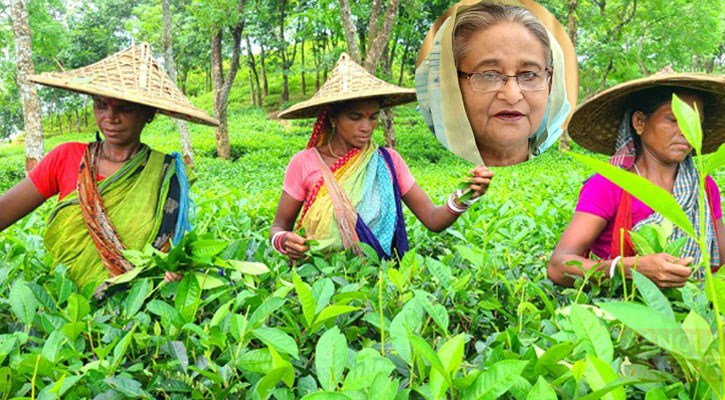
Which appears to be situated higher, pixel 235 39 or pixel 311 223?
pixel 235 39

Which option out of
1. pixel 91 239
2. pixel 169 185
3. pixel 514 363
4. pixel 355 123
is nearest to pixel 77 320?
pixel 91 239

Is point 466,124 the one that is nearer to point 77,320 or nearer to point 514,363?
point 514,363

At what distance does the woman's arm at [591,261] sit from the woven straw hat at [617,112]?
0.29 meters

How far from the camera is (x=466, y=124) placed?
883mm

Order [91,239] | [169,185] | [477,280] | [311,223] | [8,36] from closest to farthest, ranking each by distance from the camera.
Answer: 1. [477,280]
2. [91,239]
3. [169,185]
4. [311,223]
5. [8,36]

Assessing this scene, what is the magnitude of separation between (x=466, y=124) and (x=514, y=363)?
392 mm

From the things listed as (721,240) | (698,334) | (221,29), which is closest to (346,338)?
(698,334)

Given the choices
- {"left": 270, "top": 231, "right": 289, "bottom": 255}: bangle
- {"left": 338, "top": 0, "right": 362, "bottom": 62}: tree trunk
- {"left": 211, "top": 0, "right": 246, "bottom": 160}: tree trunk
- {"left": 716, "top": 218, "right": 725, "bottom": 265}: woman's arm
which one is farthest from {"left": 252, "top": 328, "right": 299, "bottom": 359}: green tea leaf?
{"left": 211, "top": 0, "right": 246, "bottom": 160}: tree trunk

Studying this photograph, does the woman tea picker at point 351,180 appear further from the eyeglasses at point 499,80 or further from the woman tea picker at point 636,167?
the eyeglasses at point 499,80

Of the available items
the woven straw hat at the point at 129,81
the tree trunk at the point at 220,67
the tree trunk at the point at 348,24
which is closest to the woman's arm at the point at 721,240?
the woven straw hat at the point at 129,81

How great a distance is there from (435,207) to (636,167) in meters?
0.71

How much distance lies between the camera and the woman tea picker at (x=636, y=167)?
1533mm

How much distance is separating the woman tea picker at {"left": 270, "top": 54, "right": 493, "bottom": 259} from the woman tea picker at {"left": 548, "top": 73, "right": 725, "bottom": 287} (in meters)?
0.47

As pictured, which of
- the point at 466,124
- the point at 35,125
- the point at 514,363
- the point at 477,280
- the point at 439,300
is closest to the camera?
the point at 514,363
